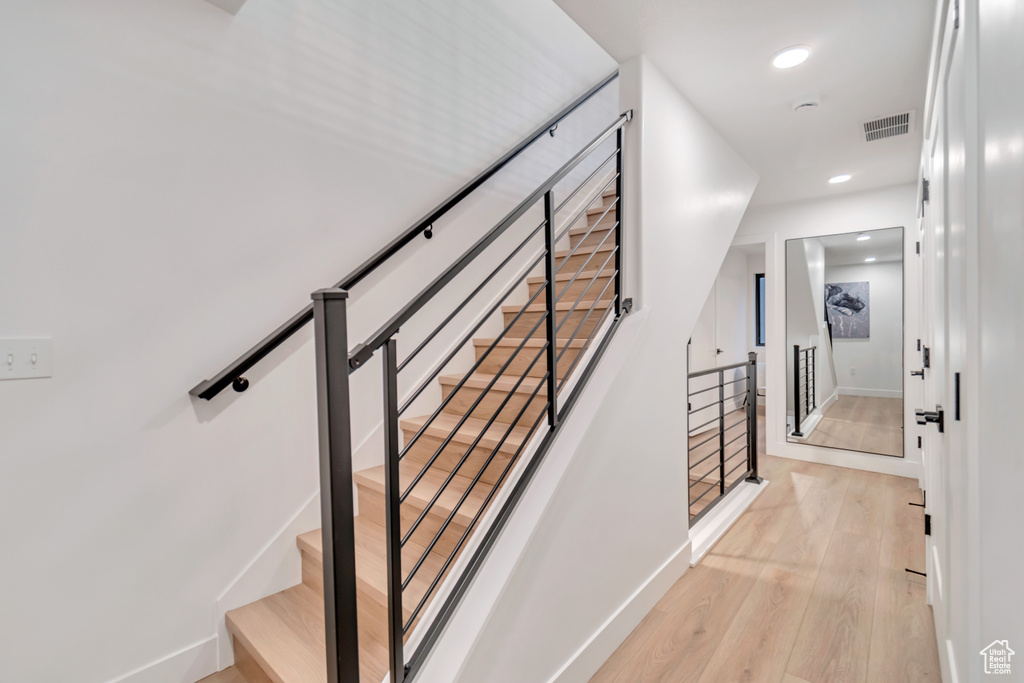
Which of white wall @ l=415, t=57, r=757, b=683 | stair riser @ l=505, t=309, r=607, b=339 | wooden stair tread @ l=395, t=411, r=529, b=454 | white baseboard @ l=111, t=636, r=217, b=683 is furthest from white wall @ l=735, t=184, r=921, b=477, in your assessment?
white baseboard @ l=111, t=636, r=217, b=683

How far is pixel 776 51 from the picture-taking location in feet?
6.11

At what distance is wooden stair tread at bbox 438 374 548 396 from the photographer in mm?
1942

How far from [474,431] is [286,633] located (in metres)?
0.91

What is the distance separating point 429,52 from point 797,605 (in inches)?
122

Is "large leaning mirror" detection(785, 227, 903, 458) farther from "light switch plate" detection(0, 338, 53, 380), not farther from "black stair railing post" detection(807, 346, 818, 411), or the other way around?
"light switch plate" detection(0, 338, 53, 380)

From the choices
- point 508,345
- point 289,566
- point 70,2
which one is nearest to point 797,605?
point 508,345

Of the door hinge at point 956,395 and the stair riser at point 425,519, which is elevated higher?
the door hinge at point 956,395

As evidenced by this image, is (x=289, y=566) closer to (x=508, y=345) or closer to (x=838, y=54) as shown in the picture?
(x=508, y=345)

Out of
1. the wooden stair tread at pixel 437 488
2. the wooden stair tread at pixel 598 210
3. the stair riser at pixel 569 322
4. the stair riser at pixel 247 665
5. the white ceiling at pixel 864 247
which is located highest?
the wooden stair tread at pixel 598 210

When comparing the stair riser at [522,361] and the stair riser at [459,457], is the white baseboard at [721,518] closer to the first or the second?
the stair riser at [522,361]

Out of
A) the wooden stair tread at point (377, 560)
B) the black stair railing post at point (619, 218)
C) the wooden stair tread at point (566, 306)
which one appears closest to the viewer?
the wooden stair tread at point (377, 560)

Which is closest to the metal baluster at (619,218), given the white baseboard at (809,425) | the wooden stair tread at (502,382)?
the wooden stair tread at (502,382)

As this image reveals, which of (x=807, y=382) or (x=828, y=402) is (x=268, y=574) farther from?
(x=828, y=402)

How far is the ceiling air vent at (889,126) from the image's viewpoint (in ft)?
8.07
